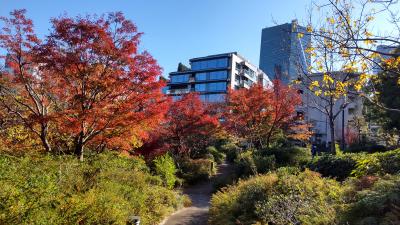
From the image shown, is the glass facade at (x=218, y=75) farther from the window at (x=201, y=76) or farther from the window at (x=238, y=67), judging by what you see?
the window at (x=238, y=67)

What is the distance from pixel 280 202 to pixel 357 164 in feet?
12.2

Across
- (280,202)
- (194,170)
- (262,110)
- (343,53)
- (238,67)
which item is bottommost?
(194,170)

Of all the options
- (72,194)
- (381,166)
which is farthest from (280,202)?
(72,194)

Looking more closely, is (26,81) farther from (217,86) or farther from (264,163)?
(217,86)

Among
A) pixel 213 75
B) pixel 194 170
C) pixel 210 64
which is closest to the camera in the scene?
pixel 194 170

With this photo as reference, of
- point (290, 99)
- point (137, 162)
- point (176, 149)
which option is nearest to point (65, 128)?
point (137, 162)

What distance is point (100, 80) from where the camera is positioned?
10.3m

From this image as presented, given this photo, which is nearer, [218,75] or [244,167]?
[244,167]

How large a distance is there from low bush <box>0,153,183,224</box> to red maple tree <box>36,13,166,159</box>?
1.17m

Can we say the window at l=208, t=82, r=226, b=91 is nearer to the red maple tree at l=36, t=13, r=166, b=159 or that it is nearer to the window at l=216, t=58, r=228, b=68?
the window at l=216, t=58, r=228, b=68

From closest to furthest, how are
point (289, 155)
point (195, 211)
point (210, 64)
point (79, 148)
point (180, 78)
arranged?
point (79, 148), point (195, 211), point (289, 155), point (210, 64), point (180, 78)

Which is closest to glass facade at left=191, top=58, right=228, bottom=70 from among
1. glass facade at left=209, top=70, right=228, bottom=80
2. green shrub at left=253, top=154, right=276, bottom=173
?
glass facade at left=209, top=70, right=228, bottom=80

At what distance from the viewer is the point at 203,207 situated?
496 inches

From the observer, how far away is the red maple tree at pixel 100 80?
10.0m
